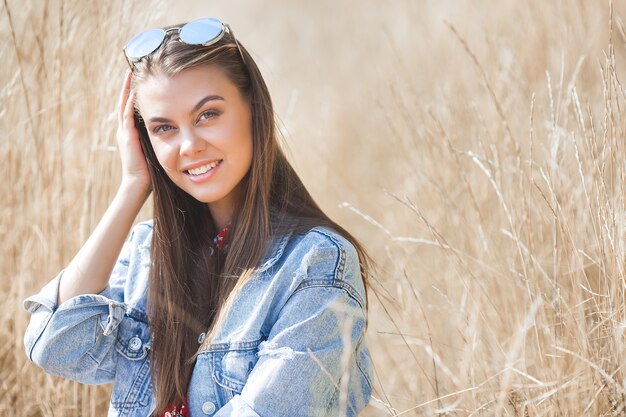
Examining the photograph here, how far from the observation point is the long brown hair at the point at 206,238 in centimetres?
163

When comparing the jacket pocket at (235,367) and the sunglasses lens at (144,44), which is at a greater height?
the sunglasses lens at (144,44)

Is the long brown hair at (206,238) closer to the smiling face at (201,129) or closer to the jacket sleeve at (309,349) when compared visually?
the smiling face at (201,129)

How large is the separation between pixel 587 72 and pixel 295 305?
1861mm

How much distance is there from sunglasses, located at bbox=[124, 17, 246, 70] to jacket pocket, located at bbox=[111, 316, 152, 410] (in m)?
0.62

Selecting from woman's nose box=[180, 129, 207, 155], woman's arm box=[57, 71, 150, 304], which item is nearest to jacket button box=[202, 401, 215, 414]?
woman's arm box=[57, 71, 150, 304]

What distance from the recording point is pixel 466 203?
2.72 m

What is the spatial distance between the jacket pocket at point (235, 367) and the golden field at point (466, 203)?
0.29m

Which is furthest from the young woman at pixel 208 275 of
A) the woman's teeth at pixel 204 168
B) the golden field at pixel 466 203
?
the golden field at pixel 466 203

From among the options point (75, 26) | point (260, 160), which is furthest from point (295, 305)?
point (75, 26)

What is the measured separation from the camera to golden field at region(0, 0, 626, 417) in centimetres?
148

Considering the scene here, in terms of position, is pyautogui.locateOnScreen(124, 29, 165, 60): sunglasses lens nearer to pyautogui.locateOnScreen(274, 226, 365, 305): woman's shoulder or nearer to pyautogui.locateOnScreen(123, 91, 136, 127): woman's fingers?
pyautogui.locateOnScreen(123, 91, 136, 127): woman's fingers

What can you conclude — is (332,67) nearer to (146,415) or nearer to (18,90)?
(18,90)

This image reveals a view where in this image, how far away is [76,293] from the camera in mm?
1727

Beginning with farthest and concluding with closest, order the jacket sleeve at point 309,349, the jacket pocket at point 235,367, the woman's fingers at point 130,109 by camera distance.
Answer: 1. the woman's fingers at point 130,109
2. the jacket pocket at point 235,367
3. the jacket sleeve at point 309,349
